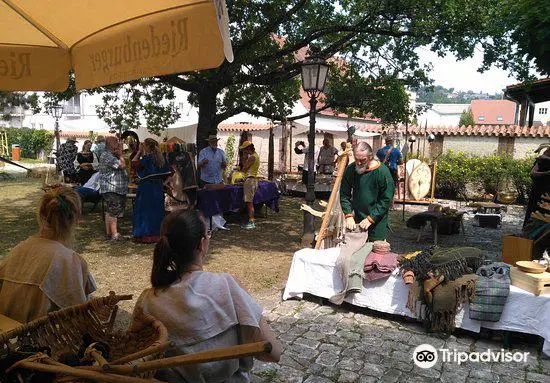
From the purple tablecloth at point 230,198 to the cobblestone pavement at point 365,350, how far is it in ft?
12.4

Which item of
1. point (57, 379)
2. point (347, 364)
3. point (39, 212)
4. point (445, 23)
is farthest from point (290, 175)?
point (57, 379)

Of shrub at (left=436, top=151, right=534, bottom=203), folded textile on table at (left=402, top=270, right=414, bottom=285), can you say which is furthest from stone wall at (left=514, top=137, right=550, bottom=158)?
folded textile on table at (left=402, top=270, right=414, bottom=285)

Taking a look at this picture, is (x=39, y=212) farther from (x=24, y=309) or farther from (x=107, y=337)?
(x=107, y=337)

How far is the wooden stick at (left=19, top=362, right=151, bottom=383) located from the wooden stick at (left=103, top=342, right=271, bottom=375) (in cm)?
3

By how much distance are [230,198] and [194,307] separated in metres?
7.50

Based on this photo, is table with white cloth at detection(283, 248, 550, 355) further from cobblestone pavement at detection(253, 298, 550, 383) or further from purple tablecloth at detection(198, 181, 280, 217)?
purple tablecloth at detection(198, 181, 280, 217)

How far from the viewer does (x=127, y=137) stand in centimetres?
1007

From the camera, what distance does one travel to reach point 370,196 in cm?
506

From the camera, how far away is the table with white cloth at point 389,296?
13.0 ft

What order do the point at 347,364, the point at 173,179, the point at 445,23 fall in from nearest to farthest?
1. the point at 347,364
2. the point at 173,179
3. the point at 445,23

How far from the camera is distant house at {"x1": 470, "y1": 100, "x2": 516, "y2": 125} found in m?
74.2

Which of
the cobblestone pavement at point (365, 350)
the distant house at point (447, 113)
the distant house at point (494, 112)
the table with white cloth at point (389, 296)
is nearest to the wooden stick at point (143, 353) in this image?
the cobblestone pavement at point (365, 350)

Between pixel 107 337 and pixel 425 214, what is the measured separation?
7.19m

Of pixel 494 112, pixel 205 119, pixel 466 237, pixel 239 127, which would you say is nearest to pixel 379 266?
pixel 466 237
